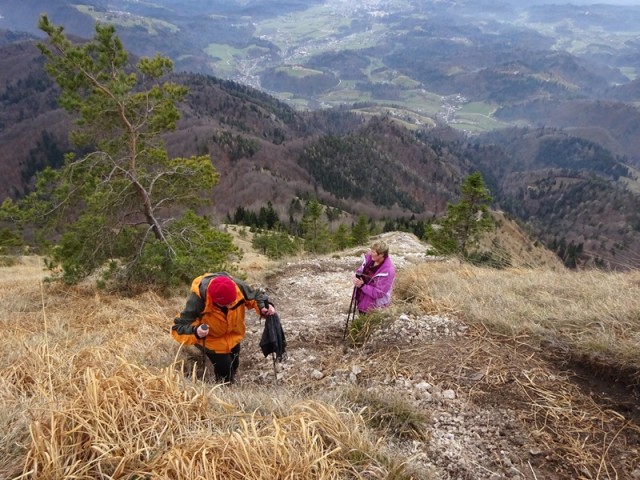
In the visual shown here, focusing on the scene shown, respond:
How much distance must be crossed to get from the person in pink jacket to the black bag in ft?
4.70

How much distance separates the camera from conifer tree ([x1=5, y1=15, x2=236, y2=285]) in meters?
8.94

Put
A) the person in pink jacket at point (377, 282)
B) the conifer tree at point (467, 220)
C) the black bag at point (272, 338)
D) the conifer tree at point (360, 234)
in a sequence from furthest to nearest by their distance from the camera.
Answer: the conifer tree at point (360, 234), the conifer tree at point (467, 220), the person in pink jacket at point (377, 282), the black bag at point (272, 338)

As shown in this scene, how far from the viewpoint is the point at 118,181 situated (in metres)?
9.66

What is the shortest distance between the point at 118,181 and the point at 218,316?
6904 millimetres

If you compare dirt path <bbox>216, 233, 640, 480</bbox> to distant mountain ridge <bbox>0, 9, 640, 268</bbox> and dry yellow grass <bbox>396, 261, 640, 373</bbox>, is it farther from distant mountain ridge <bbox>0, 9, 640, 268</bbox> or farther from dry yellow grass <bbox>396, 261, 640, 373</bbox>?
distant mountain ridge <bbox>0, 9, 640, 268</bbox>

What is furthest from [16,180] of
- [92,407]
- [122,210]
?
[92,407]

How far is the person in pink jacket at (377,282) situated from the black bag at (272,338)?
143 centimetres

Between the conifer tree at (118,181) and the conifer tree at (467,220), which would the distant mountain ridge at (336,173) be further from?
the conifer tree at (118,181)

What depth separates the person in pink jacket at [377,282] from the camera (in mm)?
5570

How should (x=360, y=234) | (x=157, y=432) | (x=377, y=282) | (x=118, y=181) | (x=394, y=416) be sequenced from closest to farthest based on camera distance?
(x=157, y=432), (x=394, y=416), (x=377, y=282), (x=118, y=181), (x=360, y=234)

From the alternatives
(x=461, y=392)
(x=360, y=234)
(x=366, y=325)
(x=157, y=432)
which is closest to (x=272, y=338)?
(x=366, y=325)

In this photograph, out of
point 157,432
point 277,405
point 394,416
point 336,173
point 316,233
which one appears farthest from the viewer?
point 336,173

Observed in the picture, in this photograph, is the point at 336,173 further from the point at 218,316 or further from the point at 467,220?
the point at 218,316

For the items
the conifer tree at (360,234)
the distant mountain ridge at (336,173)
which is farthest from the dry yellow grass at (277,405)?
the distant mountain ridge at (336,173)
